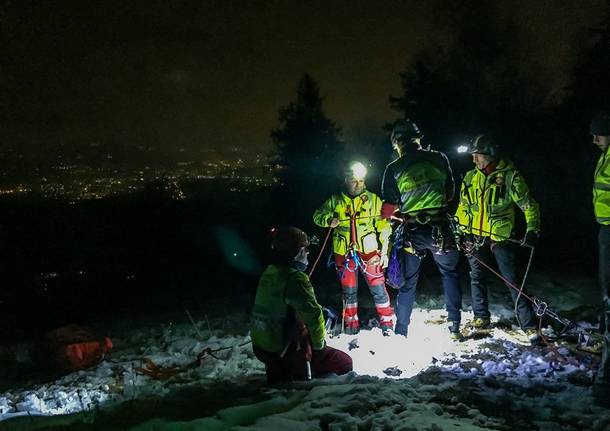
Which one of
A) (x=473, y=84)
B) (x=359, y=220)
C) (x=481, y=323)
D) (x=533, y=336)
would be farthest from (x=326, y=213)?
(x=473, y=84)

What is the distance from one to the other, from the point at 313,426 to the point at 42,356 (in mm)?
4813

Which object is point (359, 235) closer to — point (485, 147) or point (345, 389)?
point (485, 147)

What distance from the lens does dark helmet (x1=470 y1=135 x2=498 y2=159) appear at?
6.52 meters

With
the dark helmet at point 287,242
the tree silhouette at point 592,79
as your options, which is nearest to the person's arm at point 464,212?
the dark helmet at point 287,242

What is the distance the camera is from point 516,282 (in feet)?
22.0

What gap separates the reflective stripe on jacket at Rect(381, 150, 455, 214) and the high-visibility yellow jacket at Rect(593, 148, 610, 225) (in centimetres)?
164

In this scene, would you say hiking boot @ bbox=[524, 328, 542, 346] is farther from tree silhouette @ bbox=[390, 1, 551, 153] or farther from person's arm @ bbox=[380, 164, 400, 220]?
tree silhouette @ bbox=[390, 1, 551, 153]

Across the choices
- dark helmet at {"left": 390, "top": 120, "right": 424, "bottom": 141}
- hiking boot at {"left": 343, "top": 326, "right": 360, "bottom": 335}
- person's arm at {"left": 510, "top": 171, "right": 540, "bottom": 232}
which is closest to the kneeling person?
hiking boot at {"left": 343, "top": 326, "right": 360, "bottom": 335}

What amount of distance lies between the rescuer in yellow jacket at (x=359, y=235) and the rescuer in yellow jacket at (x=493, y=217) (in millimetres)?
1150

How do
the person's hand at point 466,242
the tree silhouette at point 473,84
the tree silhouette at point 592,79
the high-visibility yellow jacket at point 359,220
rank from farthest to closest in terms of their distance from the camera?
the tree silhouette at point 473,84 < the tree silhouette at point 592,79 < the high-visibility yellow jacket at point 359,220 < the person's hand at point 466,242

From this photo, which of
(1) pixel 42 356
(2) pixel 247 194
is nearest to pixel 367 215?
(1) pixel 42 356

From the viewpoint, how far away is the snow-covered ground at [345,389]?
4.05 meters

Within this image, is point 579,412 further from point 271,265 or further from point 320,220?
point 320,220

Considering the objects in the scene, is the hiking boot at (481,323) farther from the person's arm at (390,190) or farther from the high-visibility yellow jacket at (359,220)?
the person's arm at (390,190)
